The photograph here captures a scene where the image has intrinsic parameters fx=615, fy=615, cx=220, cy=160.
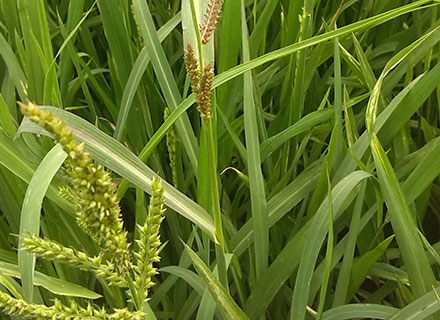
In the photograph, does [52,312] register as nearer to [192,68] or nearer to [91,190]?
[91,190]

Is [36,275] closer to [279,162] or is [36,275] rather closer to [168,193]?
[168,193]

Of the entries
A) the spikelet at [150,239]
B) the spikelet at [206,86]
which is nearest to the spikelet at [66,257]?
the spikelet at [150,239]

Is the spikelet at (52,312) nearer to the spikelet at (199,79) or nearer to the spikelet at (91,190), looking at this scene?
the spikelet at (91,190)

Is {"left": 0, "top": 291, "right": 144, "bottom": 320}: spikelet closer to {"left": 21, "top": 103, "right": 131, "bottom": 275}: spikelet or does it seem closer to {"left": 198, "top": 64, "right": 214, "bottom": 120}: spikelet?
{"left": 21, "top": 103, "right": 131, "bottom": 275}: spikelet

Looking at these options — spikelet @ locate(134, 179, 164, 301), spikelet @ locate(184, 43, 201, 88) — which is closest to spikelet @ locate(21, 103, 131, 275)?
spikelet @ locate(134, 179, 164, 301)

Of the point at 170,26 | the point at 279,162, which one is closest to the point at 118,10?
the point at 170,26
